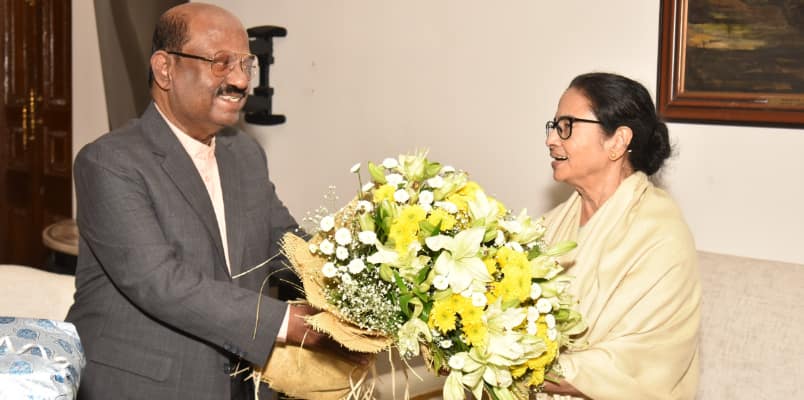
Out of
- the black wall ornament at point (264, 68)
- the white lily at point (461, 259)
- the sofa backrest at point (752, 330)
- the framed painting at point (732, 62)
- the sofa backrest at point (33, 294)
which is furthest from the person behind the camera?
the black wall ornament at point (264, 68)

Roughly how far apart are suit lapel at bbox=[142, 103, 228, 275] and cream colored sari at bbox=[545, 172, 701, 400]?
0.91m

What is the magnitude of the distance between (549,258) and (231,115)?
87cm

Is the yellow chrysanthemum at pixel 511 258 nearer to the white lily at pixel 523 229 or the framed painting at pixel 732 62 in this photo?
the white lily at pixel 523 229

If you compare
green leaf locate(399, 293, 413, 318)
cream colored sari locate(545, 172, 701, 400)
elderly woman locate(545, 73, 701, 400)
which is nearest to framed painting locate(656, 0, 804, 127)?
elderly woman locate(545, 73, 701, 400)

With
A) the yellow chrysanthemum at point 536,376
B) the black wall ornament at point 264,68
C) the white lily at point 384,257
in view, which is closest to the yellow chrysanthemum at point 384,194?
the white lily at point 384,257

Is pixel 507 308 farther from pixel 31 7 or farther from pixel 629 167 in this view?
pixel 31 7

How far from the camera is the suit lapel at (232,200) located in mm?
2241

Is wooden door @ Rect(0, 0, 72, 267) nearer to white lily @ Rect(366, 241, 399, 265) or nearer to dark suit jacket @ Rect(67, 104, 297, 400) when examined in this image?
dark suit jacket @ Rect(67, 104, 297, 400)

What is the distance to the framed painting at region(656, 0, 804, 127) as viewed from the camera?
281 centimetres

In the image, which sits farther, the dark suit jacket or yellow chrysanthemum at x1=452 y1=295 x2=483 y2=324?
the dark suit jacket

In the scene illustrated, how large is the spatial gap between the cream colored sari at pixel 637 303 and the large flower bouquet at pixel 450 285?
344mm

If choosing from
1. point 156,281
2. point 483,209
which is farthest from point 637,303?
point 156,281

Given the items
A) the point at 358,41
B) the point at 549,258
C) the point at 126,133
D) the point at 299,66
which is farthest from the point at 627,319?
the point at 299,66

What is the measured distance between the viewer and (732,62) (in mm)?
2936
